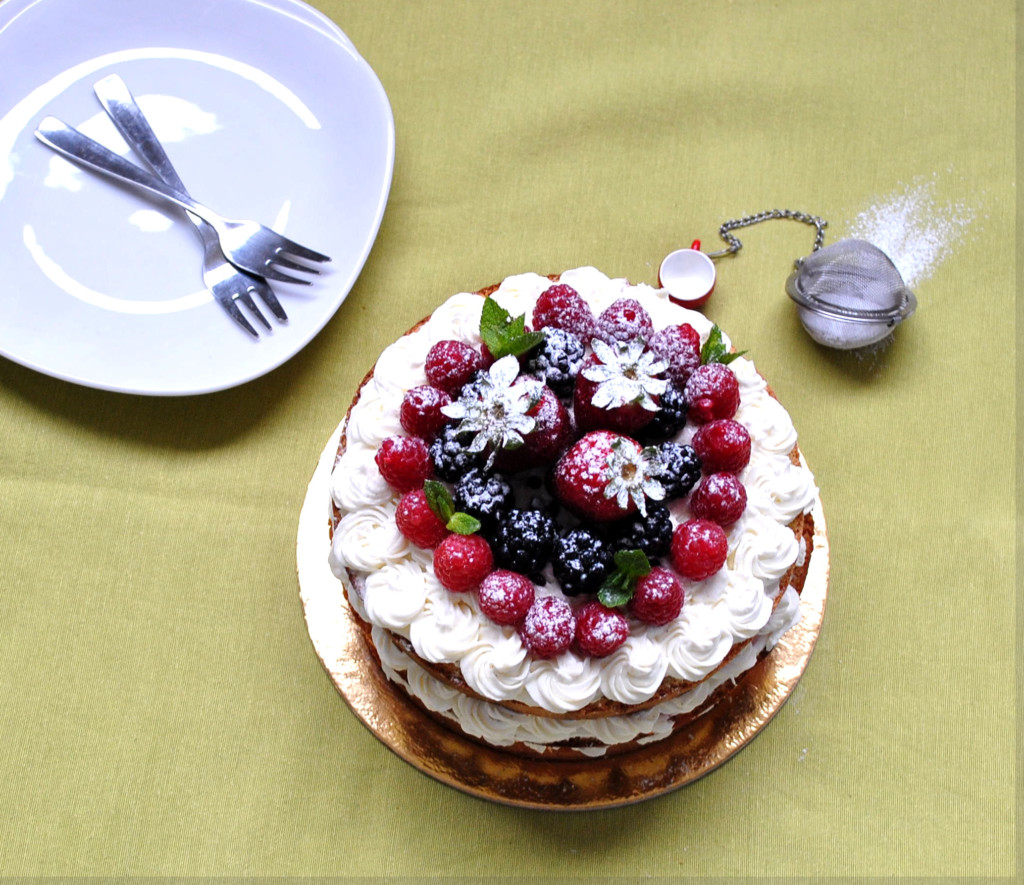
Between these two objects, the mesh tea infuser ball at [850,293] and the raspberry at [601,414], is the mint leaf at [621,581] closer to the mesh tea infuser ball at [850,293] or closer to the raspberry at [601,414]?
the raspberry at [601,414]

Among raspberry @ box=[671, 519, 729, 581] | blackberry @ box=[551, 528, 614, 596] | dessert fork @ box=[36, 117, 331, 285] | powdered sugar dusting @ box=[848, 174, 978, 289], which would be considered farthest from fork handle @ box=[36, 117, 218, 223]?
powdered sugar dusting @ box=[848, 174, 978, 289]

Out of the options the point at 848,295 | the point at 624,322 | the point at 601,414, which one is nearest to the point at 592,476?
the point at 601,414

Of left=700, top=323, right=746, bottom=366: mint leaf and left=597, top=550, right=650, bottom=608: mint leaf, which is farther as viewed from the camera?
left=700, top=323, right=746, bottom=366: mint leaf

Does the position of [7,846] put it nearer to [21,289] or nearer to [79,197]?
[21,289]

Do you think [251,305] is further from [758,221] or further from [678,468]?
[758,221]

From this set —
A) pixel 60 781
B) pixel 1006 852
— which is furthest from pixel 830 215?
pixel 60 781

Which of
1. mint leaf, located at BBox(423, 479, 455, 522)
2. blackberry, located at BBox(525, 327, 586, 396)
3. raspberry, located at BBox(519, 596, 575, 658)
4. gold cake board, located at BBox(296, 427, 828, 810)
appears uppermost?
blackberry, located at BBox(525, 327, 586, 396)

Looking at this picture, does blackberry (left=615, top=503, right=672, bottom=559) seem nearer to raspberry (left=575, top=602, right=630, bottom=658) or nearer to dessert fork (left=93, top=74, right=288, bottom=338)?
raspberry (left=575, top=602, right=630, bottom=658)
